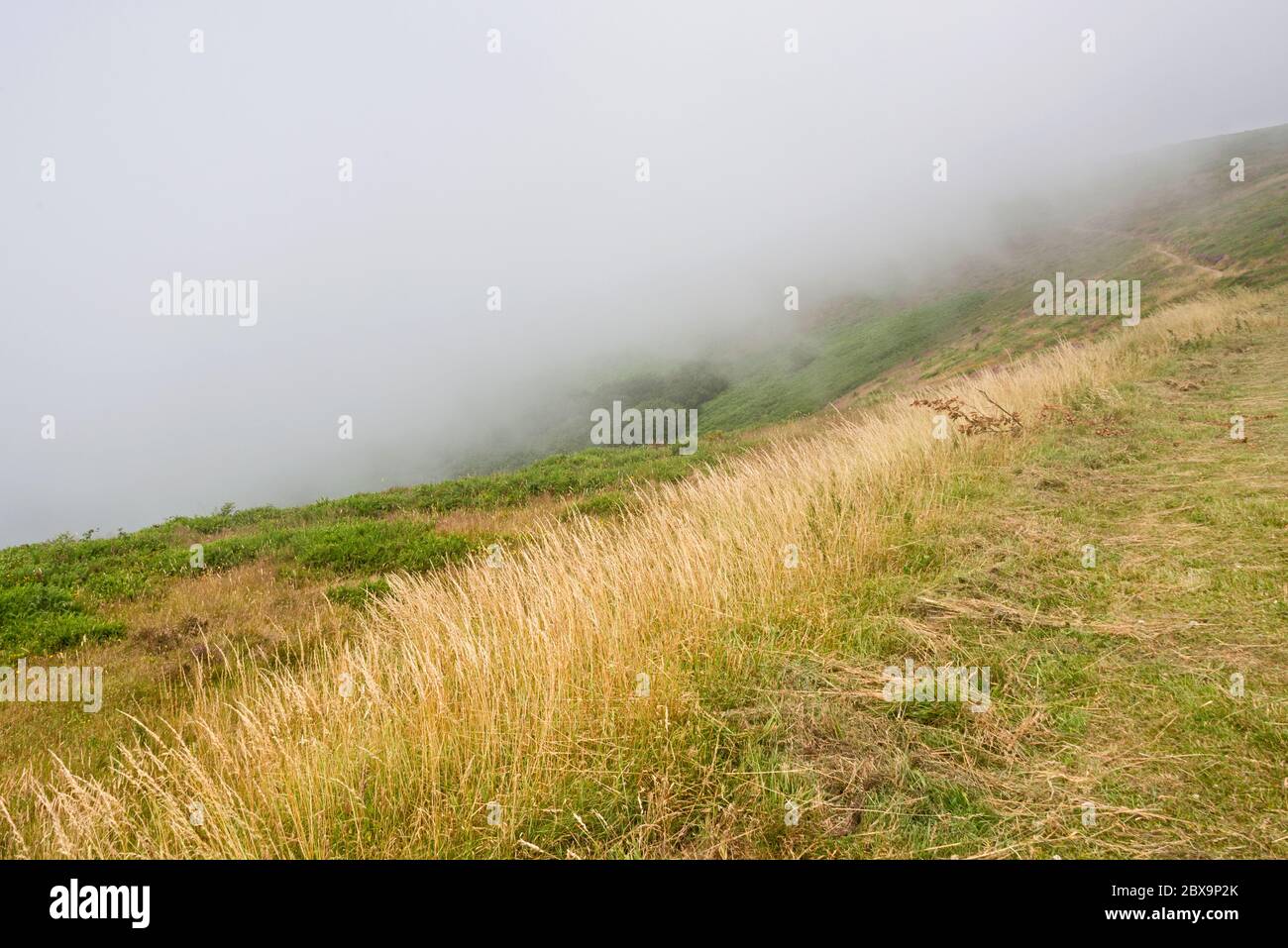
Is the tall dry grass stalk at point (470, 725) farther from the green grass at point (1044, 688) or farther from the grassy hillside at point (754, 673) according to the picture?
the green grass at point (1044, 688)

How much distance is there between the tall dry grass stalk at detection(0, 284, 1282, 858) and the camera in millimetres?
2506

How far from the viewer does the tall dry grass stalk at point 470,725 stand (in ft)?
8.22

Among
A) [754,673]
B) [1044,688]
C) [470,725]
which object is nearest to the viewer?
[470,725]

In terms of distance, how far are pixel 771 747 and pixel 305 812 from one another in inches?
89.5

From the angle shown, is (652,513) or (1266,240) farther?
(1266,240)

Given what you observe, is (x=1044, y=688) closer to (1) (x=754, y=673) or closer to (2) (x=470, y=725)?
(1) (x=754, y=673)

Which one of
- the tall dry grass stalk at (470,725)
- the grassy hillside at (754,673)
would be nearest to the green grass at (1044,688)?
the grassy hillside at (754,673)

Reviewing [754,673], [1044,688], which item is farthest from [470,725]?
[1044,688]

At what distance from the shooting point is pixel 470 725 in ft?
10.1

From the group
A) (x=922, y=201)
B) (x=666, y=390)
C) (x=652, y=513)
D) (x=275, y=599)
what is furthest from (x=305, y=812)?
(x=922, y=201)

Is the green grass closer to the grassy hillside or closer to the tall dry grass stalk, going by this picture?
the grassy hillside

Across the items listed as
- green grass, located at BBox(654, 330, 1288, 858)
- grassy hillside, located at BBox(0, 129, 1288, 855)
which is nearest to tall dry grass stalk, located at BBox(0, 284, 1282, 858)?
grassy hillside, located at BBox(0, 129, 1288, 855)
